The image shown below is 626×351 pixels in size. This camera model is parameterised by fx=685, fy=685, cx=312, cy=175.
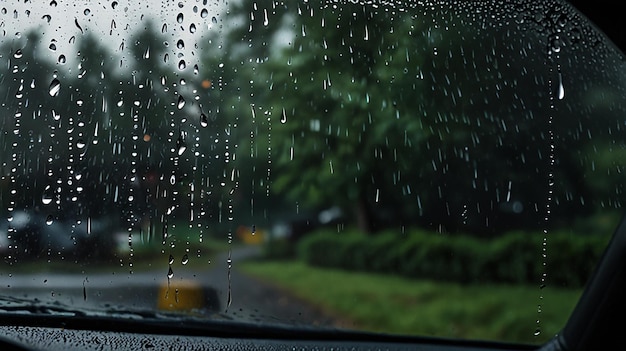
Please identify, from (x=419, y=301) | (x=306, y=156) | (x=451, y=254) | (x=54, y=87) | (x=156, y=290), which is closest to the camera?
(x=156, y=290)

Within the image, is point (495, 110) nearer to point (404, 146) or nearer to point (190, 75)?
point (404, 146)

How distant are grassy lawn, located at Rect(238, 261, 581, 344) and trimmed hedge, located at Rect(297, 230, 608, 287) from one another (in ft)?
0.27

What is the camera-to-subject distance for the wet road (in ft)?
11.1

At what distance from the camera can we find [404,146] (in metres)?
4.40

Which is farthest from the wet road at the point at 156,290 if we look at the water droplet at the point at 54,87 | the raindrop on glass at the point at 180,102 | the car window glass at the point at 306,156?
the water droplet at the point at 54,87

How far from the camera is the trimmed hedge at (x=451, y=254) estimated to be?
4495mm

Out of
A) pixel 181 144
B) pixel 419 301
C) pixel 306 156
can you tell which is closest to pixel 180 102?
pixel 181 144

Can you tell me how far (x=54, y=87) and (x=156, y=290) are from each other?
48.1 inches

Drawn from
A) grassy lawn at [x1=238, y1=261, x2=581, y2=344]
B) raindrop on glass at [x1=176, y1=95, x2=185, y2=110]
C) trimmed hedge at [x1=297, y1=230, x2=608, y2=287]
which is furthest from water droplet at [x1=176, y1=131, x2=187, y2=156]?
trimmed hedge at [x1=297, y1=230, x2=608, y2=287]

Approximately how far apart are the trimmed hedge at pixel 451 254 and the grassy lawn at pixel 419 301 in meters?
0.08

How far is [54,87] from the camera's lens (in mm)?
3668

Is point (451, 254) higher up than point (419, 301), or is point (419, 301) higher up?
point (451, 254)

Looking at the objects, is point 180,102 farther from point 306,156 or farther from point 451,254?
point 451,254

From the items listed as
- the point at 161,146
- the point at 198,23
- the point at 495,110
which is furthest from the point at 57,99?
the point at 495,110
